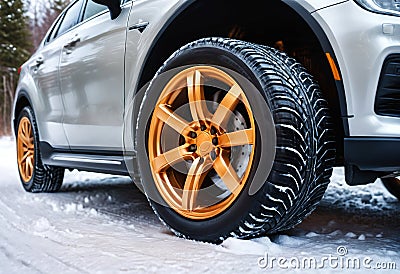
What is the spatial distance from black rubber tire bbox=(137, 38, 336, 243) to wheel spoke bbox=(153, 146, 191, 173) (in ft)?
1.02

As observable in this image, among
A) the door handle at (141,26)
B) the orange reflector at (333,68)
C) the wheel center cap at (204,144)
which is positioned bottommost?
the wheel center cap at (204,144)

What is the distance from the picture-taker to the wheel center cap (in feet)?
6.69

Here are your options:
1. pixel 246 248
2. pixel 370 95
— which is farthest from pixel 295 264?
pixel 370 95

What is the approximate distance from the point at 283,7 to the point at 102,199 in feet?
7.06

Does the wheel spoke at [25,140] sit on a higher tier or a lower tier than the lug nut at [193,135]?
lower

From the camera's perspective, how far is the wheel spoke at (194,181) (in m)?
2.06

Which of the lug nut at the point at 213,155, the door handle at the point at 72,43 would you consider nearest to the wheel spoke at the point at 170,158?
the lug nut at the point at 213,155

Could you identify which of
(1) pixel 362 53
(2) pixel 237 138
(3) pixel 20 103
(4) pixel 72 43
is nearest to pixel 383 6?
(1) pixel 362 53

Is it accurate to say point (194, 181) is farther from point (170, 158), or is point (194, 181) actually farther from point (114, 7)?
point (114, 7)

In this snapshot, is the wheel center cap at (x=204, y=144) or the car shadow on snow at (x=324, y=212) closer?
the wheel center cap at (x=204, y=144)

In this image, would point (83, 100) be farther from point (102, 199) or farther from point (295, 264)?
point (295, 264)

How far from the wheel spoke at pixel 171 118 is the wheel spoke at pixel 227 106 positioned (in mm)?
197

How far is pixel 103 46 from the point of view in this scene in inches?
110

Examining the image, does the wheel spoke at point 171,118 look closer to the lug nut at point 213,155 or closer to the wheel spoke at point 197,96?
the wheel spoke at point 197,96
